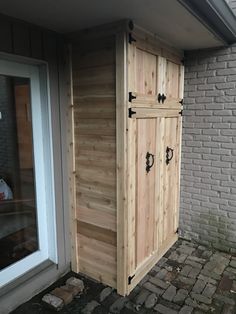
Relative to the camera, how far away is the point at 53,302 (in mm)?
2172

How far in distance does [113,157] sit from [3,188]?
983mm

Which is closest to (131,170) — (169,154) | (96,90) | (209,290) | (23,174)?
(96,90)

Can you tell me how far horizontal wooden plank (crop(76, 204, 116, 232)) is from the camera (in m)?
2.31

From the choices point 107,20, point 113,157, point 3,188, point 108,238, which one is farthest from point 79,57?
point 108,238

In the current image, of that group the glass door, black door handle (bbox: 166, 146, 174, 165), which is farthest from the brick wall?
the glass door

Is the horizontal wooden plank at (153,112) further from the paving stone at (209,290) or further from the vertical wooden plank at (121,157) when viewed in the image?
the paving stone at (209,290)

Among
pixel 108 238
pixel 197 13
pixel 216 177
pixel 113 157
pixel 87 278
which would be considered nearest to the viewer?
pixel 197 13

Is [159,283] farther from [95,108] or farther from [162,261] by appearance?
[95,108]

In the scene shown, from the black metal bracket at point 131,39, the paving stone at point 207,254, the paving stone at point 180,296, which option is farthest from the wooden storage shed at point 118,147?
the paving stone at point 207,254

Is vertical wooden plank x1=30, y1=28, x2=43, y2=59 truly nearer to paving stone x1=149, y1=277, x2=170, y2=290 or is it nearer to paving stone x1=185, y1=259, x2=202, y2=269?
paving stone x1=149, y1=277, x2=170, y2=290

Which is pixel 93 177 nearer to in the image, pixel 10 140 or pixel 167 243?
pixel 10 140

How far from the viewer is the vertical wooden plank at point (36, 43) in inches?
81.7

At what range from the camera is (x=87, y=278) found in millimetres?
2551

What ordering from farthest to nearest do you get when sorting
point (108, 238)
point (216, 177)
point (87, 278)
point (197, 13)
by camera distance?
point (216, 177)
point (87, 278)
point (108, 238)
point (197, 13)
